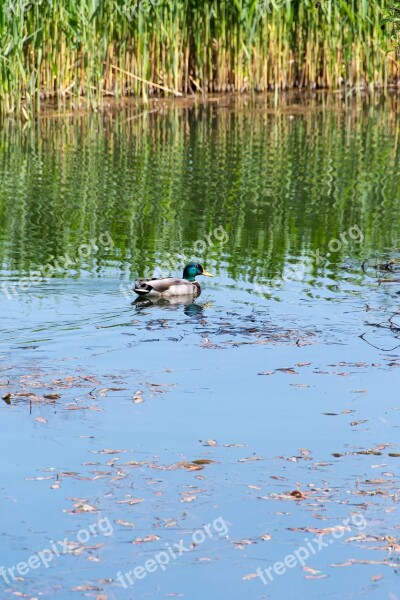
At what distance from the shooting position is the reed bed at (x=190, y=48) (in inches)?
779

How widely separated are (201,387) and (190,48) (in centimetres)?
1619

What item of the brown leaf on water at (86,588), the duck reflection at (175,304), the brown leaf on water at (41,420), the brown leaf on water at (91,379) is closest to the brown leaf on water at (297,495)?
the brown leaf on water at (86,588)

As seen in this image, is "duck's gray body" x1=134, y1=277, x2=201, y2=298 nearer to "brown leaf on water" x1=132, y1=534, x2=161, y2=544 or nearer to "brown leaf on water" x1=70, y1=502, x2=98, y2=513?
"brown leaf on water" x1=70, y1=502, x2=98, y2=513

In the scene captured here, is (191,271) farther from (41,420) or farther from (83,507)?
(83,507)

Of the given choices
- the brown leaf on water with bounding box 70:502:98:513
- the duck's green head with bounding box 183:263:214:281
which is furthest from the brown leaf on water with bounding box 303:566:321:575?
the duck's green head with bounding box 183:263:214:281

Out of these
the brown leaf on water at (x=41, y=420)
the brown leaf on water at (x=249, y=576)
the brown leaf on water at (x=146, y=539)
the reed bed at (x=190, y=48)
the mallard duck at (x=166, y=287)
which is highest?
the reed bed at (x=190, y=48)

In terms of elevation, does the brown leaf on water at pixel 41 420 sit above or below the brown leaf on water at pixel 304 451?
above

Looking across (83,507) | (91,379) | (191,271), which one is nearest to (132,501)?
(83,507)

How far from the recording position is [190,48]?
23.0m

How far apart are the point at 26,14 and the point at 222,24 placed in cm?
447

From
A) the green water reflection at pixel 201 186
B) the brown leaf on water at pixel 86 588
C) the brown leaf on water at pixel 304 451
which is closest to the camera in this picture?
the brown leaf on water at pixel 86 588

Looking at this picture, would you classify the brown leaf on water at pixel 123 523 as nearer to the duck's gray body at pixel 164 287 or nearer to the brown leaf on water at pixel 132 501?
the brown leaf on water at pixel 132 501

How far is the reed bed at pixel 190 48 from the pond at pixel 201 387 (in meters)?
4.38

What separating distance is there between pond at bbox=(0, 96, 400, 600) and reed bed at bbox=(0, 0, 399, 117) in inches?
173
